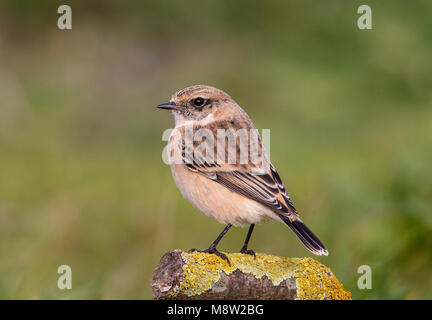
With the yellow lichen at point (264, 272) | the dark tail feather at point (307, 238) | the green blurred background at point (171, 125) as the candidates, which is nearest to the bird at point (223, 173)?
the dark tail feather at point (307, 238)

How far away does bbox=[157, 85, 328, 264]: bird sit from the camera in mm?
4891

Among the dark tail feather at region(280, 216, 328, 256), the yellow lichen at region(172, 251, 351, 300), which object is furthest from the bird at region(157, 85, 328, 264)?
the yellow lichen at region(172, 251, 351, 300)

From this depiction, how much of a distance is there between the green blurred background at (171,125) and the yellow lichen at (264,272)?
153 cm

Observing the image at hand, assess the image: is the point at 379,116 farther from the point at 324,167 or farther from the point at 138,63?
the point at 138,63

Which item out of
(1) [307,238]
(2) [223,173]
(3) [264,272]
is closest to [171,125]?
(2) [223,173]

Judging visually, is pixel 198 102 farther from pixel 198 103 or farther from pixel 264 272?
pixel 264 272

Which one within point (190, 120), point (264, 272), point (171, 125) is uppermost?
point (171, 125)

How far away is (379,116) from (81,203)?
19.0ft

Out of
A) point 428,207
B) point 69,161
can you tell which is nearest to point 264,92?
point 69,161

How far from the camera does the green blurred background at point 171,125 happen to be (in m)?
7.60

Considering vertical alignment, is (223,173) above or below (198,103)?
below

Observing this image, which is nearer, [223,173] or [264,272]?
[264,272]

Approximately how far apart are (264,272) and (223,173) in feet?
4.16

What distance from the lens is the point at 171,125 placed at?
12336 millimetres
